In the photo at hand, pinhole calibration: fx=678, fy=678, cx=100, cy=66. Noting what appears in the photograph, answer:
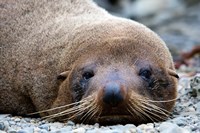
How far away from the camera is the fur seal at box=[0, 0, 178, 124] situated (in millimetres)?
6801

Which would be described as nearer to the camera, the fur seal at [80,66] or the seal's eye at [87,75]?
the fur seal at [80,66]

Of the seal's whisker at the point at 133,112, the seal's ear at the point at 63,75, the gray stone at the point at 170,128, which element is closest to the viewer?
the gray stone at the point at 170,128

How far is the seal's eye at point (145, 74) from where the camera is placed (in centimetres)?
710

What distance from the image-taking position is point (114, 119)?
676cm

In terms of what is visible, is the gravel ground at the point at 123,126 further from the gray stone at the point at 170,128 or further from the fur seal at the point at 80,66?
the fur seal at the point at 80,66

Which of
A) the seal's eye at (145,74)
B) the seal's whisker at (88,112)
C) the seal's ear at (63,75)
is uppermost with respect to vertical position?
the seal's ear at (63,75)

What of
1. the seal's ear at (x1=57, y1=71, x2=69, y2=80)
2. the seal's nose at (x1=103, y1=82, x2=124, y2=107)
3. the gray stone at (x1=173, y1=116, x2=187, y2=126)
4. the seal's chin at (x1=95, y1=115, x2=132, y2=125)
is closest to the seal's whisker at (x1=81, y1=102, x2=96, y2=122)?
the seal's chin at (x1=95, y1=115, x2=132, y2=125)

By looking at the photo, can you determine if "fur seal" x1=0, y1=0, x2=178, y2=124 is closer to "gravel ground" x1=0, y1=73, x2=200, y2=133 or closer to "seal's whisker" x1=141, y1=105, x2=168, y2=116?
"seal's whisker" x1=141, y1=105, x2=168, y2=116

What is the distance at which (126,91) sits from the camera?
655cm

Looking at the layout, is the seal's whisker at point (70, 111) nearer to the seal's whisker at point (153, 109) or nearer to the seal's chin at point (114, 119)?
the seal's chin at point (114, 119)

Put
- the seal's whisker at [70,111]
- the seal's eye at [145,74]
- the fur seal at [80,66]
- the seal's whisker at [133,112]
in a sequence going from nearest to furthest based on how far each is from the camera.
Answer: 1. the seal's whisker at [133,112]
2. the fur seal at [80,66]
3. the seal's whisker at [70,111]
4. the seal's eye at [145,74]

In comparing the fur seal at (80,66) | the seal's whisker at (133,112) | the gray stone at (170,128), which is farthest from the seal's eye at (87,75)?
the gray stone at (170,128)

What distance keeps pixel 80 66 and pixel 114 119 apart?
0.82 metres

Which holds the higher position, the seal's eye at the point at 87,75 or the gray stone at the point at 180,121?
the seal's eye at the point at 87,75
